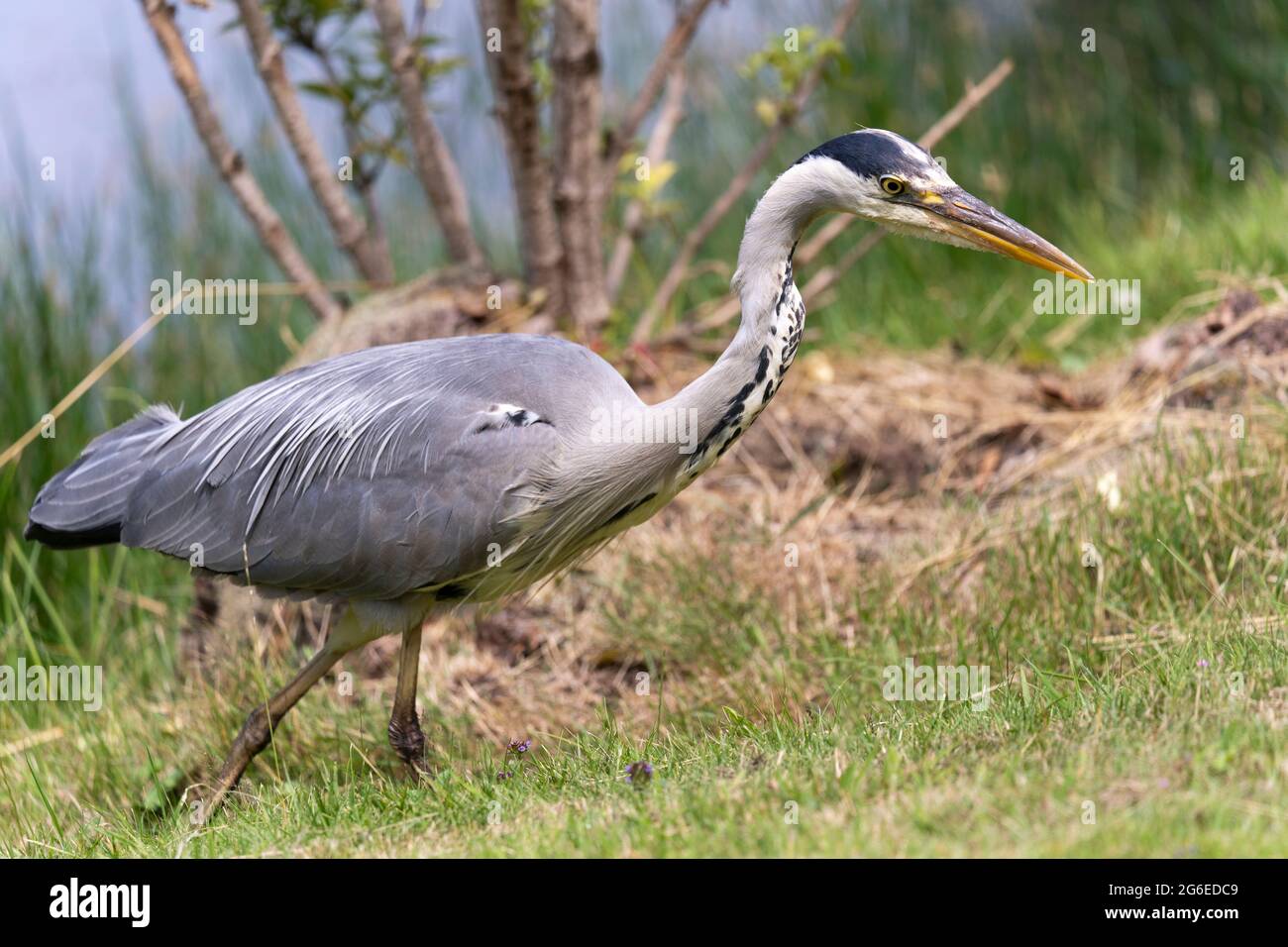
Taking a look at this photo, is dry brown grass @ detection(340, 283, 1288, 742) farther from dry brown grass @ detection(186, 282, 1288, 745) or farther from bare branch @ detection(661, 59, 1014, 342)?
bare branch @ detection(661, 59, 1014, 342)

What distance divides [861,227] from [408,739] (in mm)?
5622

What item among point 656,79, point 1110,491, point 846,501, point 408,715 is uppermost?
point 656,79

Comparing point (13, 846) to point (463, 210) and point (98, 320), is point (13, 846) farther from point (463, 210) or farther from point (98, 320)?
A: point (98, 320)

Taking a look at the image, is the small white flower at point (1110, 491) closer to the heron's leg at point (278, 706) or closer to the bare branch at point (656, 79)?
the heron's leg at point (278, 706)

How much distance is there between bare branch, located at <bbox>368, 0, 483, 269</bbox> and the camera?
6.67 metres

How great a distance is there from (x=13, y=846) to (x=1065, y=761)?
3.26m

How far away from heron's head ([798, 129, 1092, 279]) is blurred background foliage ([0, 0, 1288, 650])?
305 cm

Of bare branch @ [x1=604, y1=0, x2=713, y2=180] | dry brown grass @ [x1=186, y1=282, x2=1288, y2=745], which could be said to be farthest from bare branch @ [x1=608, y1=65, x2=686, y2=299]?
dry brown grass @ [x1=186, y1=282, x2=1288, y2=745]

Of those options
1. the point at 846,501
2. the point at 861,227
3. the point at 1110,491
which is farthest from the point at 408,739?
the point at 861,227

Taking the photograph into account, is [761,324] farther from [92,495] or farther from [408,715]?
[92,495]

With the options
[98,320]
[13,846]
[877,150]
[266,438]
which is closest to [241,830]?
[13,846]

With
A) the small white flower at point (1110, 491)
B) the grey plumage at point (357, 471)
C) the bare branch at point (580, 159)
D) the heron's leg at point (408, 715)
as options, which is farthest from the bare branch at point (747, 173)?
the heron's leg at point (408, 715)

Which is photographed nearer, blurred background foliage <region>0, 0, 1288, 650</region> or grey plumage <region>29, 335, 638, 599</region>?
grey plumage <region>29, 335, 638, 599</region>

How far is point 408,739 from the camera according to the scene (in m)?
4.88
